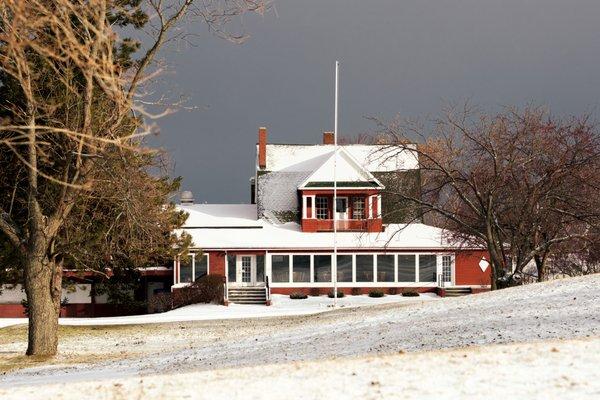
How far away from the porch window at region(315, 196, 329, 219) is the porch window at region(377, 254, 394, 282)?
192 inches

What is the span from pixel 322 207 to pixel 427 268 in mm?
7678

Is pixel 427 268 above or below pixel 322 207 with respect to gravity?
below

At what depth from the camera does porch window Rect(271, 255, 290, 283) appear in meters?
49.6

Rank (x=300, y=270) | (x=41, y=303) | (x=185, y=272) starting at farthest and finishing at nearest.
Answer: (x=300, y=270) < (x=185, y=272) < (x=41, y=303)

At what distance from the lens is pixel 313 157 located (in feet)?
190

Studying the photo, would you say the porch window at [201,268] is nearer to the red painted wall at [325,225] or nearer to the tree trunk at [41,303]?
the red painted wall at [325,225]

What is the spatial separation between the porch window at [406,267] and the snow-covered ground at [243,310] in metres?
1.51

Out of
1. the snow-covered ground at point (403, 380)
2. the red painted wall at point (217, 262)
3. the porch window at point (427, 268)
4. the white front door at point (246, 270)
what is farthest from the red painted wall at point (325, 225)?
the snow-covered ground at point (403, 380)

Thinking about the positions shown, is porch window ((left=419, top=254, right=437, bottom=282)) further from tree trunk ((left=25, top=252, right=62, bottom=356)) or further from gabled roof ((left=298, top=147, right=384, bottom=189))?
tree trunk ((left=25, top=252, right=62, bottom=356))

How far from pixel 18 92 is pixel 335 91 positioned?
25083 millimetres

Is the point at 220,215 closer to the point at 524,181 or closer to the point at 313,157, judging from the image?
the point at 313,157

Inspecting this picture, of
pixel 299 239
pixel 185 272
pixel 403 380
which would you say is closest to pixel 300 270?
pixel 299 239

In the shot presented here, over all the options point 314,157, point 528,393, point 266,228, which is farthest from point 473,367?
point 314,157

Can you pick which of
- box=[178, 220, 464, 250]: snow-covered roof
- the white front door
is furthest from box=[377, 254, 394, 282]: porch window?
the white front door
